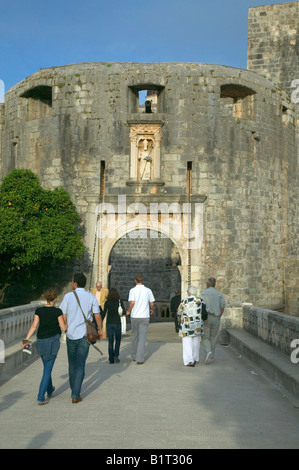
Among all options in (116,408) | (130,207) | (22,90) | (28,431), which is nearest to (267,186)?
(130,207)

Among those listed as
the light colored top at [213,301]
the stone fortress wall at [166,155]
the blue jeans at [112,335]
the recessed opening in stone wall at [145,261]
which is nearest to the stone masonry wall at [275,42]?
the stone fortress wall at [166,155]

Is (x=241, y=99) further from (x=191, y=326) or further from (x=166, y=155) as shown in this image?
(x=191, y=326)

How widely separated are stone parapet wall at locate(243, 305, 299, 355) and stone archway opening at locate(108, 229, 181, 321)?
14.8 m

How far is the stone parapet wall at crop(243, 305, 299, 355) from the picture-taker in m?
8.88

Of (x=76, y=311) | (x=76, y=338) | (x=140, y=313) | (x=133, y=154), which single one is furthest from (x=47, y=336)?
(x=133, y=154)

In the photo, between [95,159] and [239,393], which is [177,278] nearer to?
[95,159]

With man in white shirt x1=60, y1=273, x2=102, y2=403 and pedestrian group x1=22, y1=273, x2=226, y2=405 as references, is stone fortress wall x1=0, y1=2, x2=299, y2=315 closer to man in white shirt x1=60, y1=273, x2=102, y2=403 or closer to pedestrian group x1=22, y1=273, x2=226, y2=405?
pedestrian group x1=22, y1=273, x2=226, y2=405

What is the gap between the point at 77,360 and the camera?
23.0 feet

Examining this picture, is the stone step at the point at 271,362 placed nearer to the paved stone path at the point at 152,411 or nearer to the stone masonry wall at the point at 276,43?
the paved stone path at the point at 152,411

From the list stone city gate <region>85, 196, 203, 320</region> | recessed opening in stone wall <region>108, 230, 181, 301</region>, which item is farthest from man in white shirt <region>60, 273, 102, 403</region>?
recessed opening in stone wall <region>108, 230, 181, 301</region>

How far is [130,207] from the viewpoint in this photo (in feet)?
56.5

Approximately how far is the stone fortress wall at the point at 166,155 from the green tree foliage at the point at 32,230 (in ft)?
3.38

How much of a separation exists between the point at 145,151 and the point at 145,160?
0.97ft

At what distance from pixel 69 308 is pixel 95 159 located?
424 inches
